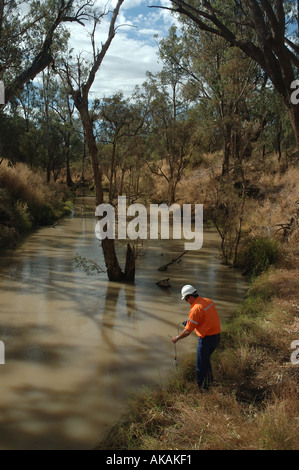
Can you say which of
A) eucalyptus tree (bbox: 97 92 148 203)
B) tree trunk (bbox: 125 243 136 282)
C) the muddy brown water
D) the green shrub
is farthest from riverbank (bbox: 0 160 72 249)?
the green shrub

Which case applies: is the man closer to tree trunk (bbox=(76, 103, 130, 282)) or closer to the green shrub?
tree trunk (bbox=(76, 103, 130, 282))

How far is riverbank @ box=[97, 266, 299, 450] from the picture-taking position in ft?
13.0

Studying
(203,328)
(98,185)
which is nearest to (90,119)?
(98,185)

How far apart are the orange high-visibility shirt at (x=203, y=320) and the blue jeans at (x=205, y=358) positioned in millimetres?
82

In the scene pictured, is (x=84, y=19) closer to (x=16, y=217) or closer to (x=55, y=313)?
(x=16, y=217)

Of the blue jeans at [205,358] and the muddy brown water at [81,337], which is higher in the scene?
the blue jeans at [205,358]

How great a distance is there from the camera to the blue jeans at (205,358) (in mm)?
5082

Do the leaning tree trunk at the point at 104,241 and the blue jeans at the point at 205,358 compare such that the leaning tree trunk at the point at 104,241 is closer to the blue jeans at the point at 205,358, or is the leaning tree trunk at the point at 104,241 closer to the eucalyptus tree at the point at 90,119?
the eucalyptus tree at the point at 90,119

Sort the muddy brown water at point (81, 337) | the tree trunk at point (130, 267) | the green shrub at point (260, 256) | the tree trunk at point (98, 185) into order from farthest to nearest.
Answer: the green shrub at point (260, 256) → the tree trunk at point (130, 267) → the tree trunk at point (98, 185) → the muddy brown water at point (81, 337)

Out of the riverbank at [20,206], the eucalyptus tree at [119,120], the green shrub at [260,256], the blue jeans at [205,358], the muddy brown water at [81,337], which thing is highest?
the eucalyptus tree at [119,120]

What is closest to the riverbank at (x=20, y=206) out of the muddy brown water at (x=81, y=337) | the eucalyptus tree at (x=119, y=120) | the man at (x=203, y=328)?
the muddy brown water at (x=81, y=337)

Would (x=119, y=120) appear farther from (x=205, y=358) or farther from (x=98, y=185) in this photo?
(x=205, y=358)

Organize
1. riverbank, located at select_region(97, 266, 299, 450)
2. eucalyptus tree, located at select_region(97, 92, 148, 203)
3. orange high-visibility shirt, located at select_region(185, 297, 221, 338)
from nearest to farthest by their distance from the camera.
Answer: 1. riverbank, located at select_region(97, 266, 299, 450)
2. orange high-visibility shirt, located at select_region(185, 297, 221, 338)
3. eucalyptus tree, located at select_region(97, 92, 148, 203)

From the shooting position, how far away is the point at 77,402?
5.51 m
